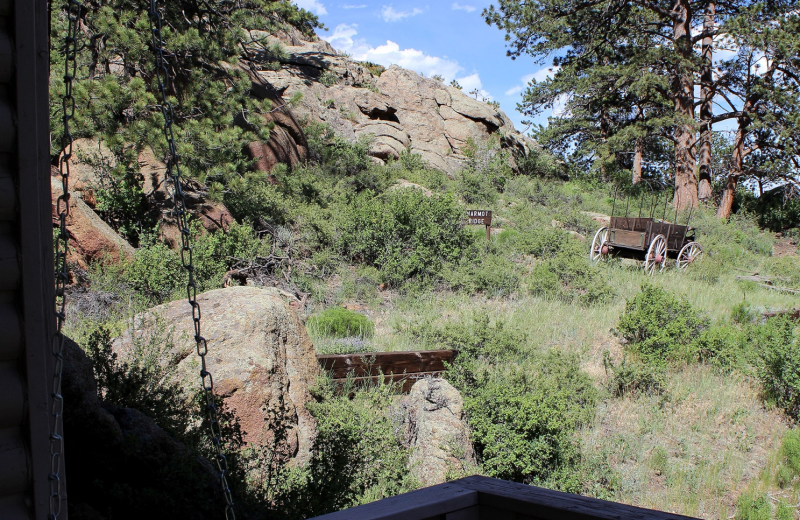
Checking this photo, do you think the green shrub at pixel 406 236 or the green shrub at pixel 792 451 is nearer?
the green shrub at pixel 792 451

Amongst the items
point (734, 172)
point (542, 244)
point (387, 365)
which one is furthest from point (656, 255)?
point (734, 172)

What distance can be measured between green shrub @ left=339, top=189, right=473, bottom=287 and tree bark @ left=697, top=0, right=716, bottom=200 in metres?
13.3

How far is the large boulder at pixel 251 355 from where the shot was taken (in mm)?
4406

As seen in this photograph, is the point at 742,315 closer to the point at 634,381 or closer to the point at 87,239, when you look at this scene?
the point at 634,381

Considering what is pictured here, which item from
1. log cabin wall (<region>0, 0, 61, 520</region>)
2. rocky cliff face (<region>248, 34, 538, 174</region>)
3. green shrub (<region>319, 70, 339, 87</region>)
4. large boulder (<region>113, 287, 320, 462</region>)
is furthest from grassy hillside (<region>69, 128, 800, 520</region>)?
green shrub (<region>319, 70, 339, 87</region>)

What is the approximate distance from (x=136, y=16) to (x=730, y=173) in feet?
69.9

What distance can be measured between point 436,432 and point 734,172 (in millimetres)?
21517

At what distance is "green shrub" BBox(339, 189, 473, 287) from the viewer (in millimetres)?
10492

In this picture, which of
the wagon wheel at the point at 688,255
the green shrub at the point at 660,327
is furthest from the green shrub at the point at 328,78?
the green shrub at the point at 660,327

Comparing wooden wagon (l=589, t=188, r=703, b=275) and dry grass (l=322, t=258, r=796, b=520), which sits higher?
wooden wagon (l=589, t=188, r=703, b=275)

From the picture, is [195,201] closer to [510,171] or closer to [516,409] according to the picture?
[516,409]

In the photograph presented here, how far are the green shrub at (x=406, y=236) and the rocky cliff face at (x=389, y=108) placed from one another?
9.11 meters

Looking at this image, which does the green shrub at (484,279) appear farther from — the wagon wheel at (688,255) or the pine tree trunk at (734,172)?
the pine tree trunk at (734,172)

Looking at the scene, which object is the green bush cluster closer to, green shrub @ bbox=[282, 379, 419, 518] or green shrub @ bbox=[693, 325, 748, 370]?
green shrub @ bbox=[282, 379, 419, 518]
